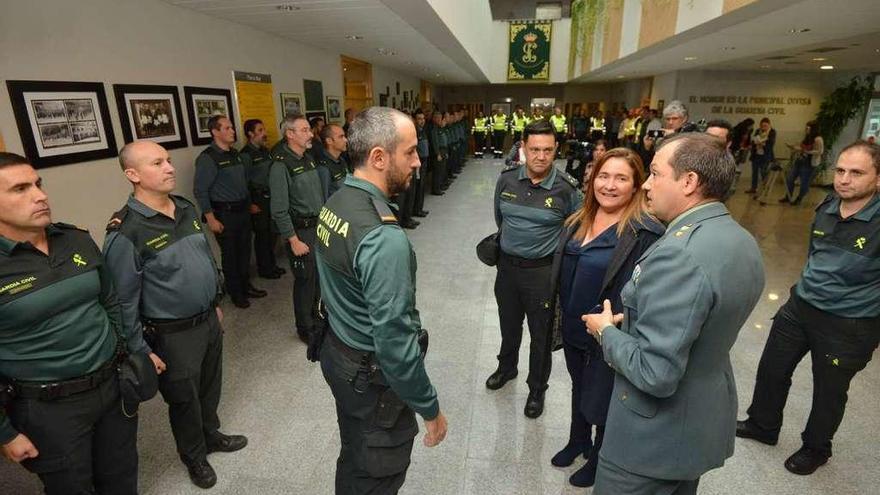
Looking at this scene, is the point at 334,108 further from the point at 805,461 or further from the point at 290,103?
the point at 805,461

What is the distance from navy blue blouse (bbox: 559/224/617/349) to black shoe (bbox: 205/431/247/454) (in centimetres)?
180

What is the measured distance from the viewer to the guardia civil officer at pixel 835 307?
6.12ft

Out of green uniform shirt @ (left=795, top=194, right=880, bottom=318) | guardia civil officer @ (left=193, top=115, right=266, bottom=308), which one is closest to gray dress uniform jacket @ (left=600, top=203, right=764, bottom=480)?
green uniform shirt @ (left=795, top=194, right=880, bottom=318)

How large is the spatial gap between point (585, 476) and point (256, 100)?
468cm

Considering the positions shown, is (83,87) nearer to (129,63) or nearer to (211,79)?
(129,63)

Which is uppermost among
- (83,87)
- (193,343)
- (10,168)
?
(83,87)

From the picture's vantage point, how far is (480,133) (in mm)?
15102

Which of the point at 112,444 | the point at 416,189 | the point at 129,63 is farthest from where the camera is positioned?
the point at 416,189

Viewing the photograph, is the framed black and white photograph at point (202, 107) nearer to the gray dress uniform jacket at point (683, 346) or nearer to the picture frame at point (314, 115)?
the picture frame at point (314, 115)

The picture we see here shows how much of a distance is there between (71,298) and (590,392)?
202 centimetres

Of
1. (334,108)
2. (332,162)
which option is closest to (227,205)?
(332,162)

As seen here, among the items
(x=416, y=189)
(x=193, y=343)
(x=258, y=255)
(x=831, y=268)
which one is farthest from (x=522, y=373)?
(x=416, y=189)

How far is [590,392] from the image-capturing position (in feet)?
6.09

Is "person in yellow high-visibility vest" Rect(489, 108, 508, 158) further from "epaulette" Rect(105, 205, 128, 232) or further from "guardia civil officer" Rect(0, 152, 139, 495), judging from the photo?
"guardia civil officer" Rect(0, 152, 139, 495)
